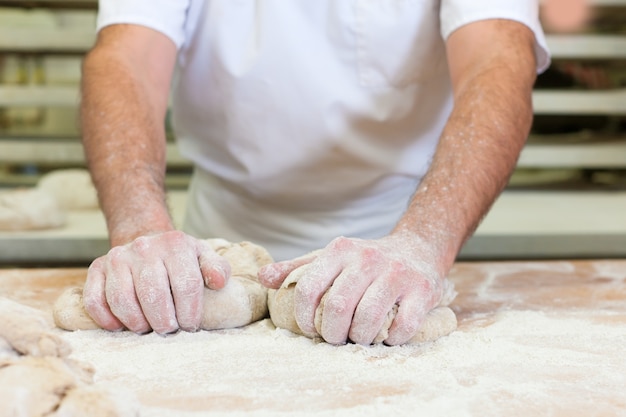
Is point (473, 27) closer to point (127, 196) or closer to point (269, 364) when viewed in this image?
point (127, 196)

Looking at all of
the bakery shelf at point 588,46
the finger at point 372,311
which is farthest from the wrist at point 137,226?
the bakery shelf at point 588,46

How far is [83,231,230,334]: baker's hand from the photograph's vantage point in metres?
1.30

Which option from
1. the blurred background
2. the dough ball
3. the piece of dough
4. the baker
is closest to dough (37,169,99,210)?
the blurred background

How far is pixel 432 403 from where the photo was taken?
40.3 inches

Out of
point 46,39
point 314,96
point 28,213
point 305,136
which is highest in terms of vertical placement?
point 314,96

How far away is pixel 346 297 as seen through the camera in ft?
4.04

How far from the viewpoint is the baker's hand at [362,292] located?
1235 mm

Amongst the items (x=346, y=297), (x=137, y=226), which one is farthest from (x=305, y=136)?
(x=346, y=297)

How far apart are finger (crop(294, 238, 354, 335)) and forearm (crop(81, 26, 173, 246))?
0.39m

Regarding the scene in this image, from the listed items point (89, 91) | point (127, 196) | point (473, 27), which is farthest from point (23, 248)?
point (473, 27)

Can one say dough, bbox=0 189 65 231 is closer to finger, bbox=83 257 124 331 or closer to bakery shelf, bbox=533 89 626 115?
finger, bbox=83 257 124 331

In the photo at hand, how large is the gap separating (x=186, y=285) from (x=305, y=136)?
857 millimetres

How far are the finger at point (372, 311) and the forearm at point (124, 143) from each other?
494 millimetres

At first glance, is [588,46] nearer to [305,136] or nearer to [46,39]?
[305,136]
